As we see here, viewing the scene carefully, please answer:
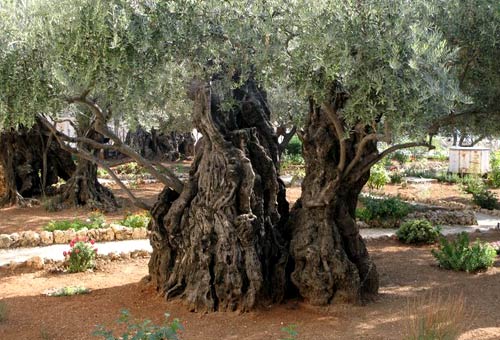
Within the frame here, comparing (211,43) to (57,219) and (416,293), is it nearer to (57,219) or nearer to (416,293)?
(416,293)

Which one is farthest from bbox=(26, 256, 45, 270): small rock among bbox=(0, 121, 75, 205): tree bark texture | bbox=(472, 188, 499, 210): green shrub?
bbox=(472, 188, 499, 210): green shrub

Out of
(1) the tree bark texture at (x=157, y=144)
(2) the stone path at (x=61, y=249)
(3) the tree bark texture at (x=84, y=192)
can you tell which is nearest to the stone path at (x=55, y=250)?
(2) the stone path at (x=61, y=249)

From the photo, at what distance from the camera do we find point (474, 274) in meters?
9.00

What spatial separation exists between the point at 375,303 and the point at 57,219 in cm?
841

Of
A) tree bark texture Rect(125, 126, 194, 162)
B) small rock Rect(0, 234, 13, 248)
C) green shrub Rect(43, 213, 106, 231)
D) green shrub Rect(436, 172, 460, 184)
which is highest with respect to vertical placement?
tree bark texture Rect(125, 126, 194, 162)

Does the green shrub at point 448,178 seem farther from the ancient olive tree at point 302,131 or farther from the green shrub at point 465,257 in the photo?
the ancient olive tree at point 302,131

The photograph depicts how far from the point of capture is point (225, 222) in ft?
23.3

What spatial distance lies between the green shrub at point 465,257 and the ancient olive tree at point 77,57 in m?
5.01

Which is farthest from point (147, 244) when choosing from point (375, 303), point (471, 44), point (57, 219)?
Result: point (471, 44)

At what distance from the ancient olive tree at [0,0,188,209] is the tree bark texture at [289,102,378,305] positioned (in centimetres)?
211

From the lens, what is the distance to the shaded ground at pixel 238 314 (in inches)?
255

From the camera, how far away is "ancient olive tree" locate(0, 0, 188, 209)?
6.05m

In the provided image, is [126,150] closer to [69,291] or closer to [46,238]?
[69,291]

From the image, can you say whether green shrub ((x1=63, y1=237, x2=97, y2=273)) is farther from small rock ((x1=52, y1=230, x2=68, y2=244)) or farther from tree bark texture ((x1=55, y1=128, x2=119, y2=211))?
tree bark texture ((x1=55, y1=128, x2=119, y2=211))
